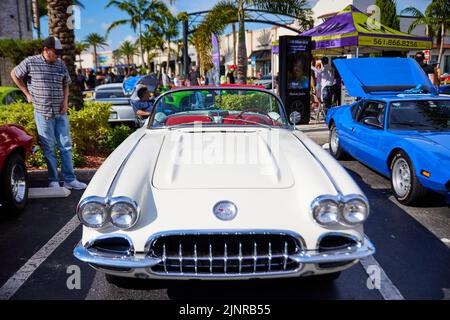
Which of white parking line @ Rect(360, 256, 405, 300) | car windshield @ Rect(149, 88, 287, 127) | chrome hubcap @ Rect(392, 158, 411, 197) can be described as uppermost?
car windshield @ Rect(149, 88, 287, 127)

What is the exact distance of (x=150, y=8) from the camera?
113ft

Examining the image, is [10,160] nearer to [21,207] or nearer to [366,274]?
[21,207]

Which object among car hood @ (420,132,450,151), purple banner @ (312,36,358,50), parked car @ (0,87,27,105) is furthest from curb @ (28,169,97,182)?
purple banner @ (312,36,358,50)

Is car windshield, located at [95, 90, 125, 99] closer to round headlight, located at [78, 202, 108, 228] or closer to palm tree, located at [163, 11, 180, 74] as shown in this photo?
round headlight, located at [78, 202, 108, 228]

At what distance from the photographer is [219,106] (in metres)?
4.22

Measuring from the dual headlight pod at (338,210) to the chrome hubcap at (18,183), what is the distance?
3479mm

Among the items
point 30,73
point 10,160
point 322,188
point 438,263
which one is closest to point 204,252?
point 322,188

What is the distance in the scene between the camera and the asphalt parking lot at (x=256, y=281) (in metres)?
2.76

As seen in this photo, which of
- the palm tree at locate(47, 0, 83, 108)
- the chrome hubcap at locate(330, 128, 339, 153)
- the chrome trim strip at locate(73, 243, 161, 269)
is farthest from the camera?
the palm tree at locate(47, 0, 83, 108)

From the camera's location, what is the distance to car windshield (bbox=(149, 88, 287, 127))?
13.1 ft

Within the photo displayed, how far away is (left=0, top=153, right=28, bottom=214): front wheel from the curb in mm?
1174

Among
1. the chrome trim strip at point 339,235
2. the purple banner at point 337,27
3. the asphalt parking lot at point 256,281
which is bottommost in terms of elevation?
the asphalt parking lot at point 256,281

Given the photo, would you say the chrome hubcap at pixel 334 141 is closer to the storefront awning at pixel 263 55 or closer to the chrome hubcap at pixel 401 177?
the chrome hubcap at pixel 401 177

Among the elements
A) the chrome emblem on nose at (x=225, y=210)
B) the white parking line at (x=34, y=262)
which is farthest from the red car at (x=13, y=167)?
the chrome emblem on nose at (x=225, y=210)
